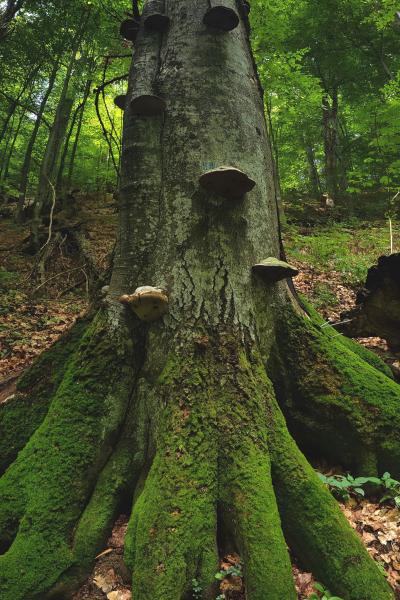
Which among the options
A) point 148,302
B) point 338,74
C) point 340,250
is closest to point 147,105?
point 148,302

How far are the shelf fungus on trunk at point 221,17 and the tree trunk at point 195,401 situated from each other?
8 centimetres

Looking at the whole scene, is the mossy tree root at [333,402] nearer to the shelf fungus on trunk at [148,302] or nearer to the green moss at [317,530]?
the green moss at [317,530]

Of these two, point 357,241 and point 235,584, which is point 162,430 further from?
point 357,241

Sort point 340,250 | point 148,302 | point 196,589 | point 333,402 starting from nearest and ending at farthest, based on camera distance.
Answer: point 196,589, point 148,302, point 333,402, point 340,250

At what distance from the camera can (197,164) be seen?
3.23 metres

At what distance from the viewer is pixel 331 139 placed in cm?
1864

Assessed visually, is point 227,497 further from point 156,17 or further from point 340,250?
point 340,250

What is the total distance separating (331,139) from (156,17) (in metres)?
17.2

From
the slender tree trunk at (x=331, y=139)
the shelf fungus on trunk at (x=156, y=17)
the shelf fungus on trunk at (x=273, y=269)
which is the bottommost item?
the shelf fungus on trunk at (x=273, y=269)

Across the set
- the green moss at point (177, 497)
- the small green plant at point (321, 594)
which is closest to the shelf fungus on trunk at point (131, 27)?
the green moss at point (177, 497)

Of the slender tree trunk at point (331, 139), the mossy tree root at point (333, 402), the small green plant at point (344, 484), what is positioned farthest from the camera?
the slender tree trunk at point (331, 139)

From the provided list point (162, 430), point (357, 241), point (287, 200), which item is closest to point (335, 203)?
point (287, 200)

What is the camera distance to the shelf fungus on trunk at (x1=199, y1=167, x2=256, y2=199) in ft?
9.36

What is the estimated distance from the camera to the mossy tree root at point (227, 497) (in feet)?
7.25
